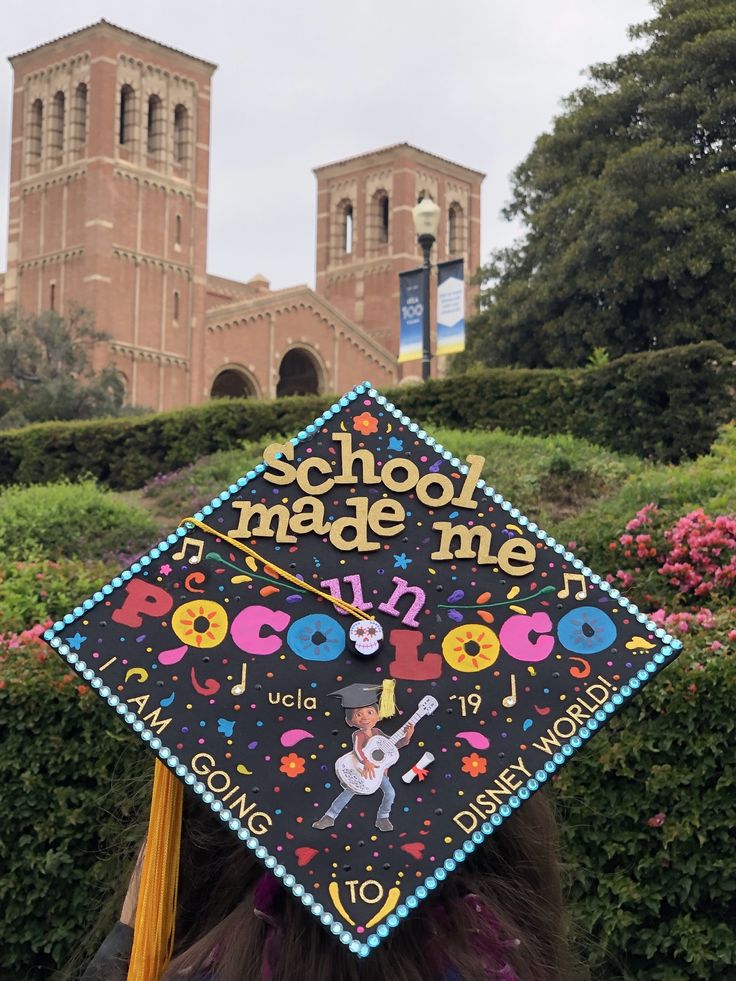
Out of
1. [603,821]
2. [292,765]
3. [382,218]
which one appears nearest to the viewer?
[292,765]

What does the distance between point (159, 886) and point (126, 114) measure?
43.6 meters

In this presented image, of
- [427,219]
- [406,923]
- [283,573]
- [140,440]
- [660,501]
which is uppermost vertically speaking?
[427,219]

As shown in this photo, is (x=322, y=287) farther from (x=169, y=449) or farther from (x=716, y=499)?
(x=716, y=499)

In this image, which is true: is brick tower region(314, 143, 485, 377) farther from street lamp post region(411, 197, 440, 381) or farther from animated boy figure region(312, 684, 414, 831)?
animated boy figure region(312, 684, 414, 831)

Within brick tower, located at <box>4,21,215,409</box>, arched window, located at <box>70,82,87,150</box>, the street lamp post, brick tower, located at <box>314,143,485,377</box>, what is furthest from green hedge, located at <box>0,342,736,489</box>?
brick tower, located at <box>314,143,485,377</box>

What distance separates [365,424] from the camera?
1935 mm

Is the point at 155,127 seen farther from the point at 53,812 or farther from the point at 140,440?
the point at 53,812

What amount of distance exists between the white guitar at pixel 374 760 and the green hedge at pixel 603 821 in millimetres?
2152

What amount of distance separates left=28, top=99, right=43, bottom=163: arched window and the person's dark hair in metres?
44.9

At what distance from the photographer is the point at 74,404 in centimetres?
2934

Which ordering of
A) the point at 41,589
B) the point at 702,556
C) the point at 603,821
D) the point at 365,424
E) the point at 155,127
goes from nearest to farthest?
1. the point at 365,424
2. the point at 603,821
3. the point at 702,556
4. the point at 41,589
5. the point at 155,127

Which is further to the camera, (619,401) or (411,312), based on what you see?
(411,312)

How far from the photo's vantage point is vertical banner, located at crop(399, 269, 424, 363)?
1544 cm

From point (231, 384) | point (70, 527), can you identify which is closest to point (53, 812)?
point (70, 527)
